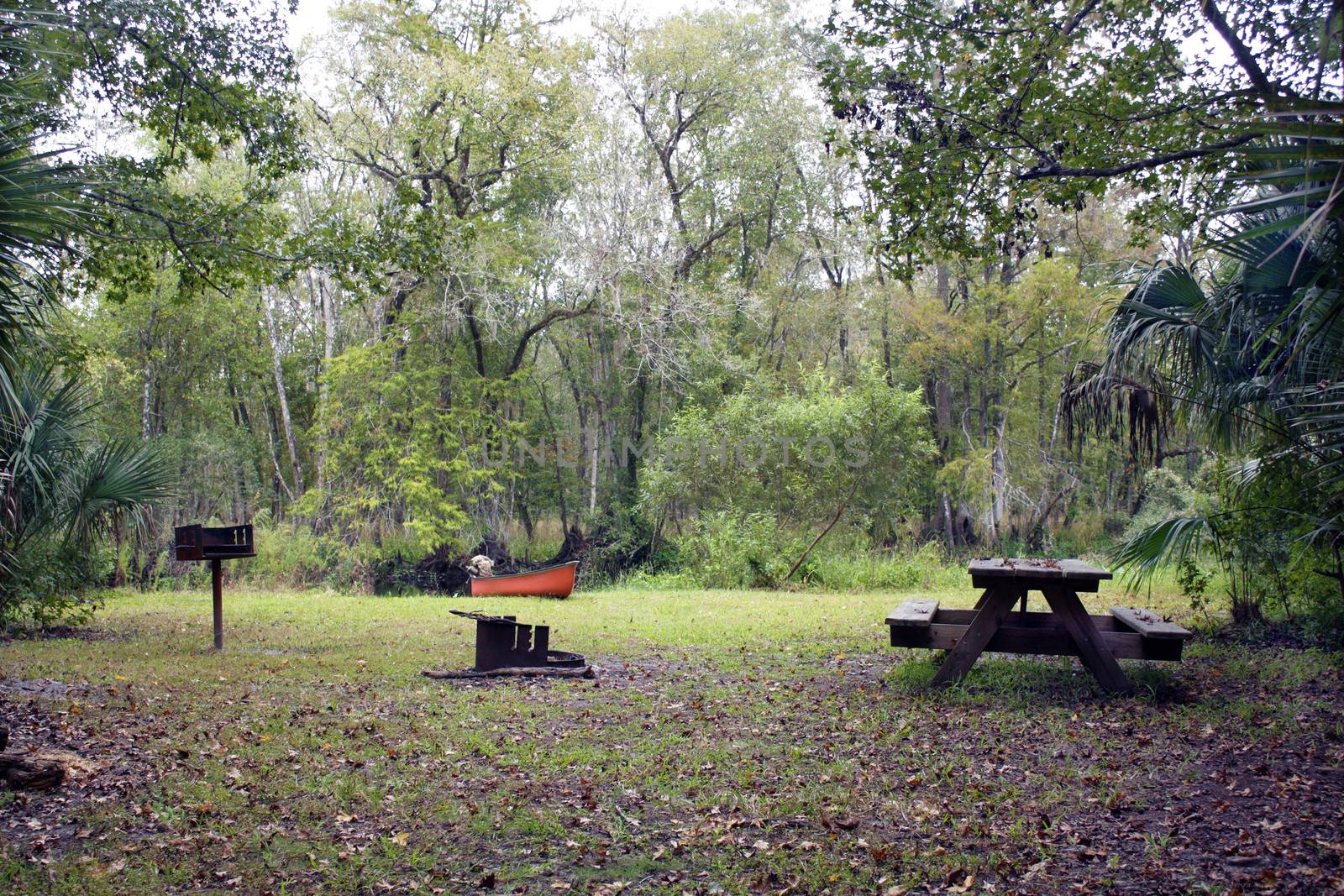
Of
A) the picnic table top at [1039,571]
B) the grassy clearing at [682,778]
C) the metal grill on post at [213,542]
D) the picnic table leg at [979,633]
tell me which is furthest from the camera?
the metal grill on post at [213,542]

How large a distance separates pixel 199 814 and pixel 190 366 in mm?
22715

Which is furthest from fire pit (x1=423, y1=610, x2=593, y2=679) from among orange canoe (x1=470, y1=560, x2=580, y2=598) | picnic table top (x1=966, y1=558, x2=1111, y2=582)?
orange canoe (x1=470, y1=560, x2=580, y2=598)

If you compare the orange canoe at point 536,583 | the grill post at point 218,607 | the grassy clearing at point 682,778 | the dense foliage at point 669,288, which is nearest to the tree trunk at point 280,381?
the dense foliage at point 669,288

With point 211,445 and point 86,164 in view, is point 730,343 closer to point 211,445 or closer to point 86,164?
point 211,445

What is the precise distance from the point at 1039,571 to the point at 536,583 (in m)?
9.70

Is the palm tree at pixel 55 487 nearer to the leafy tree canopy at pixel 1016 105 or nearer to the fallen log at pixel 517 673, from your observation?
the fallen log at pixel 517 673

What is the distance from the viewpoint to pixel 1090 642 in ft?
20.2

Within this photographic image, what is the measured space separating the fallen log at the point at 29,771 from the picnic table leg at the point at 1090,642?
5.67m

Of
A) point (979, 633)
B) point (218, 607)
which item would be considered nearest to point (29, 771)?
point (218, 607)

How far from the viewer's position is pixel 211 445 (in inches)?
925

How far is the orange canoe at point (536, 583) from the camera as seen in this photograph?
1436cm

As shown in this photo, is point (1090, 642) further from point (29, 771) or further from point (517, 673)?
point (29, 771)

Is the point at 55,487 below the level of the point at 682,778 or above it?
above

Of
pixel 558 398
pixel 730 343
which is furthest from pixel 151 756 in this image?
pixel 558 398
